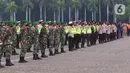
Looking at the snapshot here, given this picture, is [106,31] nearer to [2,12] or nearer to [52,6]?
[52,6]

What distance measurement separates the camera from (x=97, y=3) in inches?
5079

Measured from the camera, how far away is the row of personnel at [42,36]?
17.3m

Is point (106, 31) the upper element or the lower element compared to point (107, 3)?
lower

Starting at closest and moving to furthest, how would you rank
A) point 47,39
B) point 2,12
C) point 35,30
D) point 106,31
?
point 35,30, point 47,39, point 106,31, point 2,12

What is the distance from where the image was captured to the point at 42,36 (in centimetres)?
2114

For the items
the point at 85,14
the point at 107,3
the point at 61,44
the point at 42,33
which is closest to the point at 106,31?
the point at 61,44

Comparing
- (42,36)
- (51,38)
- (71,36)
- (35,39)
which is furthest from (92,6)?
(35,39)

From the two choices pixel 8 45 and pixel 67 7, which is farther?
pixel 67 7

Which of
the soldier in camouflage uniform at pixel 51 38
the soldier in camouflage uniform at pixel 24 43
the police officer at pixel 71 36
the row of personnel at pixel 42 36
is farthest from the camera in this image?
the police officer at pixel 71 36

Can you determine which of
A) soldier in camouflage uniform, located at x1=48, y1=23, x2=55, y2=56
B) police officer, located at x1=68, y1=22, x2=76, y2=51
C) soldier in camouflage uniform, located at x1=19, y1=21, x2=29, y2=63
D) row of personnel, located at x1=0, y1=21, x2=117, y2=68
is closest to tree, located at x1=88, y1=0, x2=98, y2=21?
row of personnel, located at x1=0, y1=21, x2=117, y2=68

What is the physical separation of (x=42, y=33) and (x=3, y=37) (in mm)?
4251

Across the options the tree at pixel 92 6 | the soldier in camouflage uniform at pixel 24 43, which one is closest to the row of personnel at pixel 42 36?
the soldier in camouflage uniform at pixel 24 43

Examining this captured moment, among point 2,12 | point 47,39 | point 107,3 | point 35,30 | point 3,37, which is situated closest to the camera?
point 3,37

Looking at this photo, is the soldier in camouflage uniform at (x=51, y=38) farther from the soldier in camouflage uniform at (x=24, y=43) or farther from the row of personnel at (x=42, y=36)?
the soldier in camouflage uniform at (x=24, y=43)
